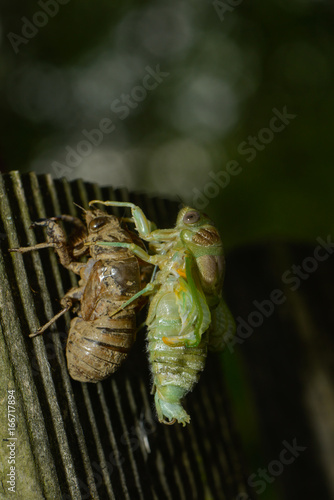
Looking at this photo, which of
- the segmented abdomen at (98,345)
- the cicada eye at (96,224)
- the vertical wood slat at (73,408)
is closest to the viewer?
the vertical wood slat at (73,408)

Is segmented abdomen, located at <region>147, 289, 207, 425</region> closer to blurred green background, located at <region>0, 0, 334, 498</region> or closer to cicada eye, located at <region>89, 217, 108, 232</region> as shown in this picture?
cicada eye, located at <region>89, 217, 108, 232</region>

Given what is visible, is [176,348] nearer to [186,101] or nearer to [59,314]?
[59,314]

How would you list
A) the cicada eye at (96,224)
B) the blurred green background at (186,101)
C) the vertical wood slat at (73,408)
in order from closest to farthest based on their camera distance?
the vertical wood slat at (73,408) < the cicada eye at (96,224) < the blurred green background at (186,101)

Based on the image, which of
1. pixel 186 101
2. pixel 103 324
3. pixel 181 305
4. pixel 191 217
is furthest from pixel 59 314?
pixel 186 101

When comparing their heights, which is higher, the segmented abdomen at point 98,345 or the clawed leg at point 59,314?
the clawed leg at point 59,314

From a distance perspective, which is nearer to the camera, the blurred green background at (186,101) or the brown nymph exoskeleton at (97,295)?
the brown nymph exoskeleton at (97,295)

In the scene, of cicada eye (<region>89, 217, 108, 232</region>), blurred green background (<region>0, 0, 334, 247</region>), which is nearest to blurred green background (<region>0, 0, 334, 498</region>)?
blurred green background (<region>0, 0, 334, 247</region>)

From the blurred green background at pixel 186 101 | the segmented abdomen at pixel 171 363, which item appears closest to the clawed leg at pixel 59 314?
the segmented abdomen at pixel 171 363

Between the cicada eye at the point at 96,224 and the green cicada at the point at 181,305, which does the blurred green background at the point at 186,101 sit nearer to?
the green cicada at the point at 181,305

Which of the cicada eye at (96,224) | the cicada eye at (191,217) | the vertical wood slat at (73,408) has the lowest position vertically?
the vertical wood slat at (73,408)
